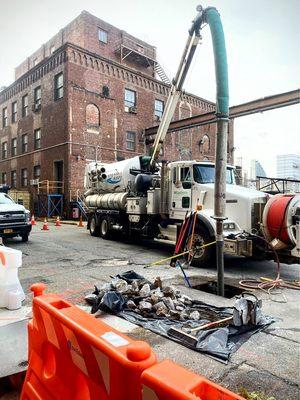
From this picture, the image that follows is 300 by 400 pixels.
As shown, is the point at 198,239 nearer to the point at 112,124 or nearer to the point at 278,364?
the point at 278,364

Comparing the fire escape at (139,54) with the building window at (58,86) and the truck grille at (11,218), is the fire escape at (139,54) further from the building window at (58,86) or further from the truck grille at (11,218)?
the truck grille at (11,218)

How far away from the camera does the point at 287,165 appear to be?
3778 cm

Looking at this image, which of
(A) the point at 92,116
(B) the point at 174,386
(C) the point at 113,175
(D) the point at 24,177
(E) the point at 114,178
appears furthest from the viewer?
(D) the point at 24,177

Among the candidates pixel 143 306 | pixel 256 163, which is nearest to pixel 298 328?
pixel 143 306

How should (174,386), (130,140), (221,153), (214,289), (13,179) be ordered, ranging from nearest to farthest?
(174,386), (221,153), (214,289), (130,140), (13,179)

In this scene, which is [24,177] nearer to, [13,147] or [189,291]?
[13,147]

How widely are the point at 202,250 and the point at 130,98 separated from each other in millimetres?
21432

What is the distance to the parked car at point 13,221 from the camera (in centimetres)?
1097

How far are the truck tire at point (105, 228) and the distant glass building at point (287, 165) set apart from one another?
26268 millimetres

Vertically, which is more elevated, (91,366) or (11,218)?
(11,218)

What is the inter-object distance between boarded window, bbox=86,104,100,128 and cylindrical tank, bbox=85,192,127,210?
33.2 ft

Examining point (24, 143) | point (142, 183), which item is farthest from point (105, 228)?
point (24, 143)

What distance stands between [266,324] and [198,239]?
415 cm

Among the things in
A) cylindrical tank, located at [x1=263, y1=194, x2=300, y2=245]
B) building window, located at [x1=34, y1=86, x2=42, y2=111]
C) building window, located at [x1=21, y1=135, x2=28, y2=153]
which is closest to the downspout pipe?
cylindrical tank, located at [x1=263, y1=194, x2=300, y2=245]
